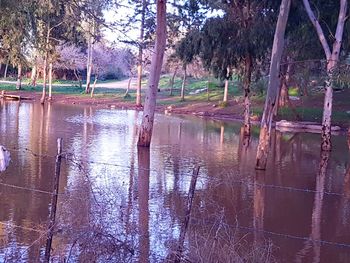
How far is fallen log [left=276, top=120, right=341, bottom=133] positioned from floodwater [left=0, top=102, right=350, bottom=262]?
13.2m

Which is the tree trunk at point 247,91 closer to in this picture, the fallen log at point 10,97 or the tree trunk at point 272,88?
the tree trunk at point 272,88

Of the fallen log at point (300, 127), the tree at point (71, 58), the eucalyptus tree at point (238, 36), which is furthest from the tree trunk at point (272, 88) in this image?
the tree at point (71, 58)

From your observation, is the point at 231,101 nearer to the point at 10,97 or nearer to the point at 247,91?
the point at 10,97

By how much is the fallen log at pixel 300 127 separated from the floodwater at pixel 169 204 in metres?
13.2

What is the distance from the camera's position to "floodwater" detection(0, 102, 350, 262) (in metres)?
7.36

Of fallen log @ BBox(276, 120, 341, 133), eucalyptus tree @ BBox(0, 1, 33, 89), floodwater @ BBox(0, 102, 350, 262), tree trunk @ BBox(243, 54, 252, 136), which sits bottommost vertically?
fallen log @ BBox(276, 120, 341, 133)

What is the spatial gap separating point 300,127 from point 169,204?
26448 millimetres

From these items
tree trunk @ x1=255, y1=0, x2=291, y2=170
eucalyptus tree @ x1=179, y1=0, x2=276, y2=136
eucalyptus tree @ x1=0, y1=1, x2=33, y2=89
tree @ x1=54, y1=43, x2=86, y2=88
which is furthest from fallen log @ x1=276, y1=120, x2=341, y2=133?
tree @ x1=54, y1=43, x2=86, y2=88

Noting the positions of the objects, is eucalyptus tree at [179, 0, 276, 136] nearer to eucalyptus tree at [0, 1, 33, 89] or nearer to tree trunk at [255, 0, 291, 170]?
tree trunk at [255, 0, 291, 170]

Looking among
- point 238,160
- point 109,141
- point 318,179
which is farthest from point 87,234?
point 109,141

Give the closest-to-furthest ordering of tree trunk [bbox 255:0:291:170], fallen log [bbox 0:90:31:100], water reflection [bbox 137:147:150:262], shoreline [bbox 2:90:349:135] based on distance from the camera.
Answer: water reflection [bbox 137:147:150:262]
tree trunk [bbox 255:0:291:170]
shoreline [bbox 2:90:349:135]
fallen log [bbox 0:90:31:100]

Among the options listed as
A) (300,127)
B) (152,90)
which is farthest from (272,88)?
(300,127)

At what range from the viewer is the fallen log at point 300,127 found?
116 feet

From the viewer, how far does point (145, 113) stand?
20141 millimetres
